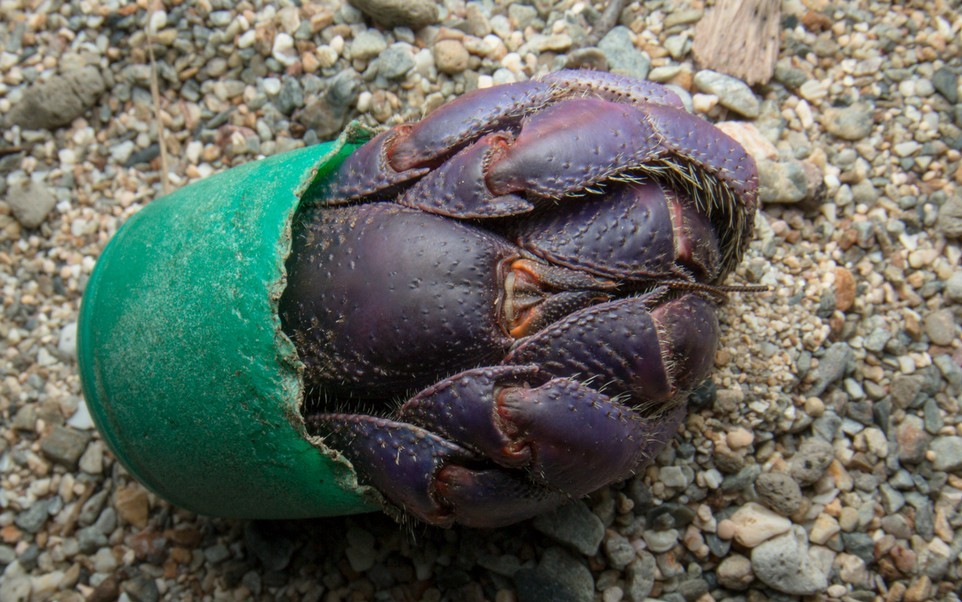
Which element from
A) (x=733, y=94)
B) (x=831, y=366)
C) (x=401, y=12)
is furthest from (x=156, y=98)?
(x=831, y=366)

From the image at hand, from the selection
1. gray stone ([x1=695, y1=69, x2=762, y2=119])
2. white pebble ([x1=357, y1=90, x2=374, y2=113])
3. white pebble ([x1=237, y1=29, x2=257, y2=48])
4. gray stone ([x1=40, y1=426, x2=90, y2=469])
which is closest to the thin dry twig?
white pebble ([x1=237, y1=29, x2=257, y2=48])

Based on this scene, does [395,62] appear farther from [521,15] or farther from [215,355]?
[215,355]

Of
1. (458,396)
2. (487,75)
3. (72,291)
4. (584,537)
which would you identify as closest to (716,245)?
(458,396)

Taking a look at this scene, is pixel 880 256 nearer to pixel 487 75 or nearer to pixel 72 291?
pixel 487 75

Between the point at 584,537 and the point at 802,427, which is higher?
the point at 802,427

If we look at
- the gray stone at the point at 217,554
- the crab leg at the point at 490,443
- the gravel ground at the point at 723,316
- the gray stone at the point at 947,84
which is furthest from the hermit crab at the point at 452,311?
the gray stone at the point at 947,84

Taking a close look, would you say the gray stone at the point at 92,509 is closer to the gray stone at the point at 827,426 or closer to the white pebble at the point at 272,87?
the white pebble at the point at 272,87
